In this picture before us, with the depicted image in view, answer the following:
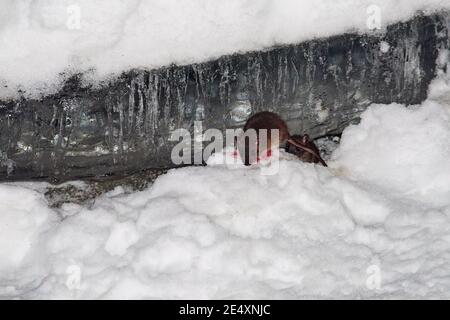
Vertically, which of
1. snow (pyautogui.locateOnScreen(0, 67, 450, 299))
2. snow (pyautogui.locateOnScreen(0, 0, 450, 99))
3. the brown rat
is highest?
snow (pyautogui.locateOnScreen(0, 0, 450, 99))

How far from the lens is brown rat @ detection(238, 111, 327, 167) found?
136 inches

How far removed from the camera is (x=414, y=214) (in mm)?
3033

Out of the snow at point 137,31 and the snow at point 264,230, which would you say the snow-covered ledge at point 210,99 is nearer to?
the snow at point 137,31

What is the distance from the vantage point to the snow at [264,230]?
267 centimetres

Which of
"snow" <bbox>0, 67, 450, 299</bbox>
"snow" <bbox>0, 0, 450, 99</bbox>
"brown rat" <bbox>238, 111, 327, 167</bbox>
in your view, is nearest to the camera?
"snow" <bbox>0, 67, 450, 299</bbox>

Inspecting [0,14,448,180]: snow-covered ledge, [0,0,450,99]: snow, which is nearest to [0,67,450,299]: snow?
[0,14,448,180]: snow-covered ledge

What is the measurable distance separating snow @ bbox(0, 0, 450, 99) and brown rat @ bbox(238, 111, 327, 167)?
1.61 ft

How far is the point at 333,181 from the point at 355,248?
0.55m

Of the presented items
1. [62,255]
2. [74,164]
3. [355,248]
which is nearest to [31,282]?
[62,255]

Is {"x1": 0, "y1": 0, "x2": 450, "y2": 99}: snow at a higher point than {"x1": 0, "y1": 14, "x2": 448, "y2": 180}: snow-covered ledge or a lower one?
higher

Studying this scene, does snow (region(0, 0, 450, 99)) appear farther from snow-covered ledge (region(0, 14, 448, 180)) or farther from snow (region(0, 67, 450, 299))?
snow (region(0, 67, 450, 299))

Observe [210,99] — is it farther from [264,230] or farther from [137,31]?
[264,230]

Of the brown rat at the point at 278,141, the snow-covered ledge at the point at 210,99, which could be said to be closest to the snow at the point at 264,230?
the brown rat at the point at 278,141

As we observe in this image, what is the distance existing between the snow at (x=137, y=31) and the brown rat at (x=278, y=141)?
1.61ft
